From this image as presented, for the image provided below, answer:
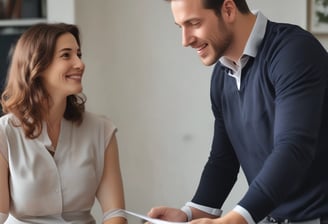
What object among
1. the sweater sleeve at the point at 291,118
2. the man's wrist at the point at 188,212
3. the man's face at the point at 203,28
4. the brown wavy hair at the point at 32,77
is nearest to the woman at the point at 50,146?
the brown wavy hair at the point at 32,77

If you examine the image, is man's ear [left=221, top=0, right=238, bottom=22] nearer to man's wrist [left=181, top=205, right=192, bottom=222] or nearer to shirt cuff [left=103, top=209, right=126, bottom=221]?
man's wrist [left=181, top=205, right=192, bottom=222]

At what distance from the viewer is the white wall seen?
2.58m

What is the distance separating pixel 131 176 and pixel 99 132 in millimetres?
718

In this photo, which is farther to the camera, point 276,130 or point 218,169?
point 218,169

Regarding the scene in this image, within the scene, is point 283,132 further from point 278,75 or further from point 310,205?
point 310,205

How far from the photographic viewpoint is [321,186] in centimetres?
141

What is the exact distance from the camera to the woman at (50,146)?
1.82 m

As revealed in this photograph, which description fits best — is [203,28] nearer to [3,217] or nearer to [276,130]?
[276,130]

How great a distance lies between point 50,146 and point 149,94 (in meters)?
0.81

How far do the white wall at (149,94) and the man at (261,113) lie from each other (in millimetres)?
929

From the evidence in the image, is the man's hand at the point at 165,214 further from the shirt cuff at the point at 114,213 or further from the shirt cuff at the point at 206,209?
the shirt cuff at the point at 114,213

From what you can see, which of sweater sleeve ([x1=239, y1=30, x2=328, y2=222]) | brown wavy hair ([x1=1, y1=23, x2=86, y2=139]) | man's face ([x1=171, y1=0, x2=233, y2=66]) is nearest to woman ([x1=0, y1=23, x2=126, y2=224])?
brown wavy hair ([x1=1, y1=23, x2=86, y2=139])

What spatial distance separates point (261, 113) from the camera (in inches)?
55.7

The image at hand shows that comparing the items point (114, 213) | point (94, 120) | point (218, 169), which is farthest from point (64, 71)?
point (218, 169)
